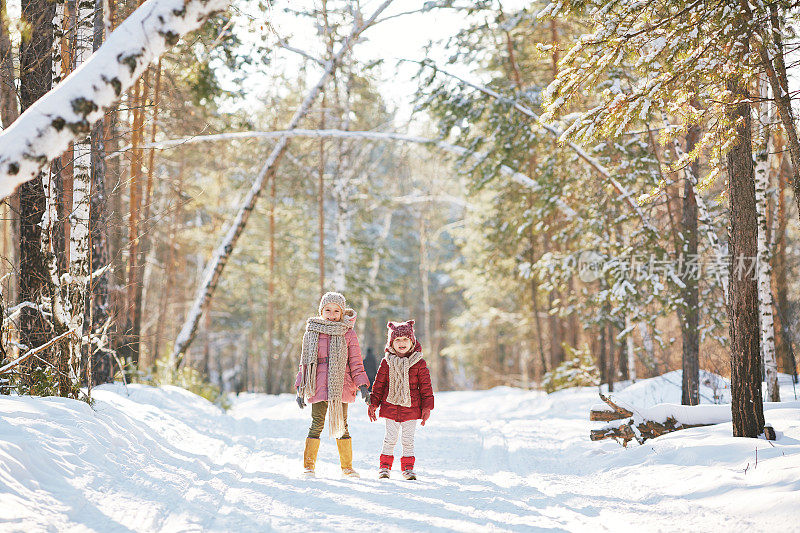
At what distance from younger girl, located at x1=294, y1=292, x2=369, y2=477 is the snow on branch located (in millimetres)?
2778

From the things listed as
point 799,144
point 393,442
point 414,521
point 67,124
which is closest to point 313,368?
point 393,442

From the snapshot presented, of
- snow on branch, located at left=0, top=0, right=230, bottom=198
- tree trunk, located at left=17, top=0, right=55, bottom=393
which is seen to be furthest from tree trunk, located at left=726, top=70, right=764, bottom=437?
tree trunk, located at left=17, top=0, right=55, bottom=393

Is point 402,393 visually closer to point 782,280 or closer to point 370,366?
point 370,366

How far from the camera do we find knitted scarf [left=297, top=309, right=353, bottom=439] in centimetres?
600

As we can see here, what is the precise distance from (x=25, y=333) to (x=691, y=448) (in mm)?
7535

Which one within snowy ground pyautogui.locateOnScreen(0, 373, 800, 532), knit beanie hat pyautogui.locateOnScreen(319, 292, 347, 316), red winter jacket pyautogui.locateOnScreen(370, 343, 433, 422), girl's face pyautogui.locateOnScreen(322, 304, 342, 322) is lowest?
snowy ground pyautogui.locateOnScreen(0, 373, 800, 532)

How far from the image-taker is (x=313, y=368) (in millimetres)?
6055

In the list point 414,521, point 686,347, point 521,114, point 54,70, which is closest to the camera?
point 414,521

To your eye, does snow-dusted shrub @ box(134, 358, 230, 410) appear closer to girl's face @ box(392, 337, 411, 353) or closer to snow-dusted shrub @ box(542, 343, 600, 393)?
girl's face @ box(392, 337, 411, 353)

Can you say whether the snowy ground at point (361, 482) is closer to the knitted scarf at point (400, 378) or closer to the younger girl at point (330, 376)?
the younger girl at point (330, 376)

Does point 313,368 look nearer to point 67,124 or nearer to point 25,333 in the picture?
point 67,124

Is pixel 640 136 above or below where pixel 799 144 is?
above

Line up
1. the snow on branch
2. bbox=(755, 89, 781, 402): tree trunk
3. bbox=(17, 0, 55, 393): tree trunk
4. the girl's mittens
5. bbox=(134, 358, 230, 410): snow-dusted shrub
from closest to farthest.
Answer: the snow on branch, the girl's mittens, bbox=(17, 0, 55, 393): tree trunk, bbox=(755, 89, 781, 402): tree trunk, bbox=(134, 358, 230, 410): snow-dusted shrub

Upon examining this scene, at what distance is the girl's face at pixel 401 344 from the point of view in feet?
19.9
